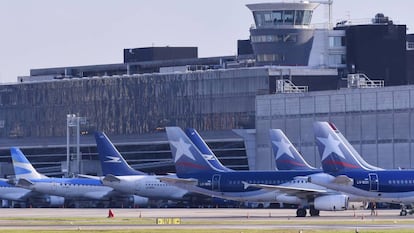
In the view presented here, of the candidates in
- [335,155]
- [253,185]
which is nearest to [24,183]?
[253,185]

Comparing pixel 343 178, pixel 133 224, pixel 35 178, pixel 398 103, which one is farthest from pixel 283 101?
pixel 133 224

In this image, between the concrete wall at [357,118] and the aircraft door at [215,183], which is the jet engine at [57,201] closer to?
the concrete wall at [357,118]

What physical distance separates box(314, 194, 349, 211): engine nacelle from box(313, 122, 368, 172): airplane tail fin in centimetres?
454

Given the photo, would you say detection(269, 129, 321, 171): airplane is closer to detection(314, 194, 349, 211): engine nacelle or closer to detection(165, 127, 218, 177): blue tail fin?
detection(165, 127, 218, 177): blue tail fin

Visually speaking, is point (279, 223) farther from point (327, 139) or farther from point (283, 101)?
point (283, 101)

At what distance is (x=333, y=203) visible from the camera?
5167 inches

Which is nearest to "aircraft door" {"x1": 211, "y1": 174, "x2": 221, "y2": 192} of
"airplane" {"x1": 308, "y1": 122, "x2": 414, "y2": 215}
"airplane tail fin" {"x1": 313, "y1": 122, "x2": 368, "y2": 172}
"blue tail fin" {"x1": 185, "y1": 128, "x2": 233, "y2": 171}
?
"airplane tail fin" {"x1": 313, "y1": 122, "x2": 368, "y2": 172}

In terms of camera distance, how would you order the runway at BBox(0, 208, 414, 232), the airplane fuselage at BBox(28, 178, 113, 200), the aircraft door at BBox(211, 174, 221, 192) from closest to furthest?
the runway at BBox(0, 208, 414, 232) → the aircraft door at BBox(211, 174, 221, 192) → the airplane fuselage at BBox(28, 178, 113, 200)

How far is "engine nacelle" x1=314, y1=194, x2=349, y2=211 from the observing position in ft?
429

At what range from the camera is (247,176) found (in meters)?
142

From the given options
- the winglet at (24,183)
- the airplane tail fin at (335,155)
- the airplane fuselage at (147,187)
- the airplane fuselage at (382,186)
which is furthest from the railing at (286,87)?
the airplane fuselage at (382,186)

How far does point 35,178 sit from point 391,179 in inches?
2547

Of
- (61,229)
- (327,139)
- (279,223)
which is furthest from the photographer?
(327,139)

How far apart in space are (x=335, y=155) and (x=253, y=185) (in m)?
7.73
